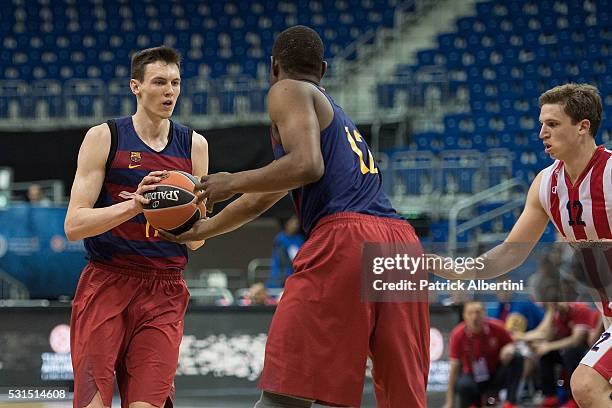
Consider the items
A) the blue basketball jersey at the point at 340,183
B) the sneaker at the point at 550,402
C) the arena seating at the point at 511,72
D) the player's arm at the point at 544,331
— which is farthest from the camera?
the arena seating at the point at 511,72

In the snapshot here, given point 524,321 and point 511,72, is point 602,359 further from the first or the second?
point 511,72

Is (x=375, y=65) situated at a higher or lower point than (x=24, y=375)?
higher

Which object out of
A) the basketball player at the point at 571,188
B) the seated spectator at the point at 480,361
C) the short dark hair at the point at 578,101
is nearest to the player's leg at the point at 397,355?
the basketball player at the point at 571,188

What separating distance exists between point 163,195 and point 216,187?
0.51 meters

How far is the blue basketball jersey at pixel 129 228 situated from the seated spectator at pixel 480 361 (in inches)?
205

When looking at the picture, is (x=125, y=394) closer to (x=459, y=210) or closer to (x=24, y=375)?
(x=24, y=375)

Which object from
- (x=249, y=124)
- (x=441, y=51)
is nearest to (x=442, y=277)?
(x=249, y=124)

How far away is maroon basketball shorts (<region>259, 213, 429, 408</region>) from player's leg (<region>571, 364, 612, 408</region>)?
1.17 m

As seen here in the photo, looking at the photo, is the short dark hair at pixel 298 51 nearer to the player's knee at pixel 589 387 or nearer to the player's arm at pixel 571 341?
the player's knee at pixel 589 387

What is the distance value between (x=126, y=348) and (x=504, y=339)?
5776mm

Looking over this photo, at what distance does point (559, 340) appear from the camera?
9.55 meters

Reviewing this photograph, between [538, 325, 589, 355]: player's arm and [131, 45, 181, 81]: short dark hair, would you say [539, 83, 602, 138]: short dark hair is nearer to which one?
[131, 45, 181, 81]: short dark hair

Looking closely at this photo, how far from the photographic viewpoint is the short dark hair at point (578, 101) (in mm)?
4996

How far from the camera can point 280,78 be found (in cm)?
388
